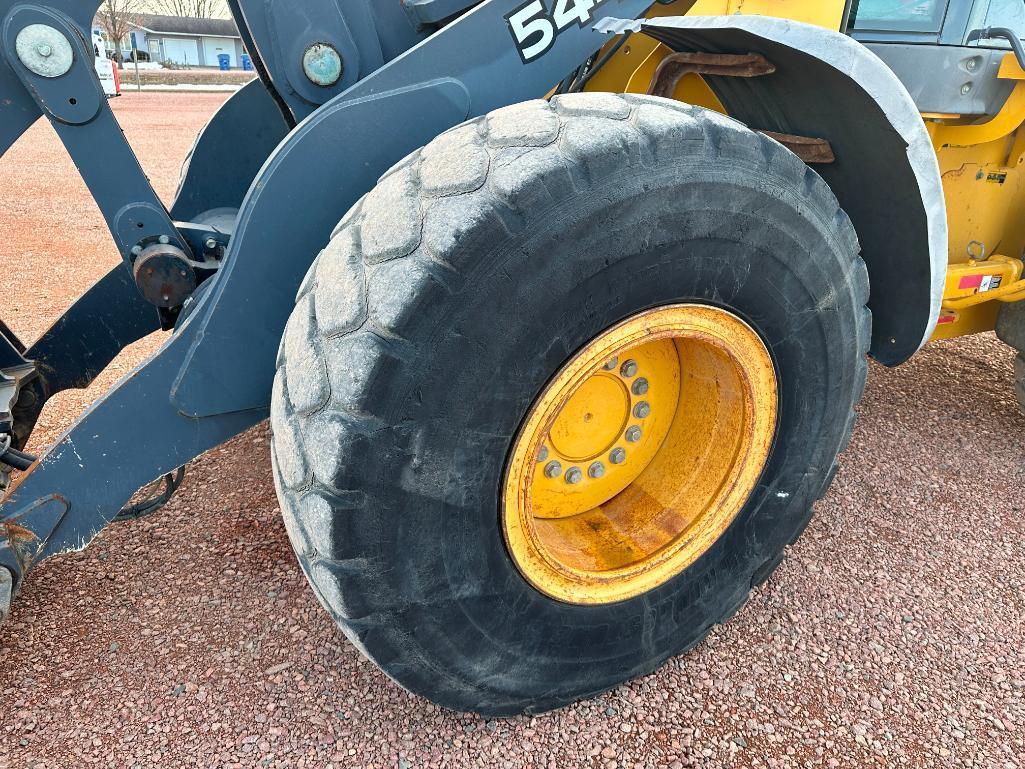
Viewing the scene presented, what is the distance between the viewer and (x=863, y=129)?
194 centimetres

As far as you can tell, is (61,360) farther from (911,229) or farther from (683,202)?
(911,229)

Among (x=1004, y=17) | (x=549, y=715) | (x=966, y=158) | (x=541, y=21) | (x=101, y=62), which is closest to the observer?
(x=541, y=21)

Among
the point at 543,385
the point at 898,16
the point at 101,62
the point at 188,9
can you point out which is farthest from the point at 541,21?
the point at 188,9

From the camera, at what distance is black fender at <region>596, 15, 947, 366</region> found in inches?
68.9

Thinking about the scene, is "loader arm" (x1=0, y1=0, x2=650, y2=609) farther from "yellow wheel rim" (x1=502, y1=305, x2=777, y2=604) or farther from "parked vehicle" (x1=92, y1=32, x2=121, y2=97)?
"yellow wheel rim" (x1=502, y1=305, x2=777, y2=604)

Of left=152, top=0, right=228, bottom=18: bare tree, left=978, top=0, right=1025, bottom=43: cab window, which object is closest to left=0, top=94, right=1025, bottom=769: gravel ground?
left=978, top=0, right=1025, bottom=43: cab window

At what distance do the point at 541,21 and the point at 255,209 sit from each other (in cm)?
85

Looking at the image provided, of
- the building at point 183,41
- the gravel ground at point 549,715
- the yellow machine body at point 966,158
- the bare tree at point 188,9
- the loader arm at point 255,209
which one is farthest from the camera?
the bare tree at point 188,9

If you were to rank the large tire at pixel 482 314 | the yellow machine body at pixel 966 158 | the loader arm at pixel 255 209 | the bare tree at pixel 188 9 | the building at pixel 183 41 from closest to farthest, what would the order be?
1. the large tire at pixel 482 314
2. the loader arm at pixel 255 209
3. the yellow machine body at pixel 966 158
4. the building at pixel 183 41
5. the bare tree at pixel 188 9

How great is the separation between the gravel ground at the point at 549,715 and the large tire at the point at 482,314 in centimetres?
38

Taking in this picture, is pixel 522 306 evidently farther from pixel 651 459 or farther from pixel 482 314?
pixel 651 459

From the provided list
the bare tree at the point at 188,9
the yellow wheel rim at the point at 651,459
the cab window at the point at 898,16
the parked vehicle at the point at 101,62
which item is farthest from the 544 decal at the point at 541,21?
the bare tree at the point at 188,9

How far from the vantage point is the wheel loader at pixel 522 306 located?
55.3 inches

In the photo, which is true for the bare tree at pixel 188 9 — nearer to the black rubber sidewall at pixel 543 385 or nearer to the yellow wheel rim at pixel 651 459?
the yellow wheel rim at pixel 651 459
